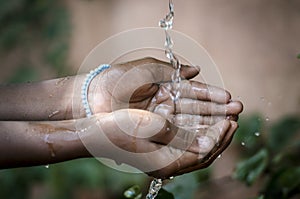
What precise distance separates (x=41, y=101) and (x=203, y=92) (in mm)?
479

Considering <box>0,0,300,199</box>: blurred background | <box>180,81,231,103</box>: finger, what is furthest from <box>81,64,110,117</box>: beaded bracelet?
<box>0,0,300,199</box>: blurred background

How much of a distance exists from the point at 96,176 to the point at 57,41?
0.90 meters

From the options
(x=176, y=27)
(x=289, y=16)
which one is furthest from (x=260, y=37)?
(x=176, y=27)

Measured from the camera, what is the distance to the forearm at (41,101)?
80.3 inches

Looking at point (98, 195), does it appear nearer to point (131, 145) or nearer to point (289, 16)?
point (289, 16)

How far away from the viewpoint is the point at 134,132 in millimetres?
1632

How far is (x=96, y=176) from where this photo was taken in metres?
3.69

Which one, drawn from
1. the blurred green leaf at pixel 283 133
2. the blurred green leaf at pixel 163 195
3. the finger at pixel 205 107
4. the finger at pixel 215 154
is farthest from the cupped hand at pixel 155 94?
the blurred green leaf at pixel 283 133

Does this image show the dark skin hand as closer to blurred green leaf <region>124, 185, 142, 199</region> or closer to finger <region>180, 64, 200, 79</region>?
finger <region>180, 64, 200, 79</region>

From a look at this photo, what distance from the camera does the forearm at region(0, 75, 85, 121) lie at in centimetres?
204

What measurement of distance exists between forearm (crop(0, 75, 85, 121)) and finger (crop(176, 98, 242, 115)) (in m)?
0.30

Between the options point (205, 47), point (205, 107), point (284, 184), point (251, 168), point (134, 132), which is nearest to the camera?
point (134, 132)

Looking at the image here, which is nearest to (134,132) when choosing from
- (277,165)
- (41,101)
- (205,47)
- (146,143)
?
(146,143)

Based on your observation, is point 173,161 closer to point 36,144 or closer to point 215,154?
point 215,154
